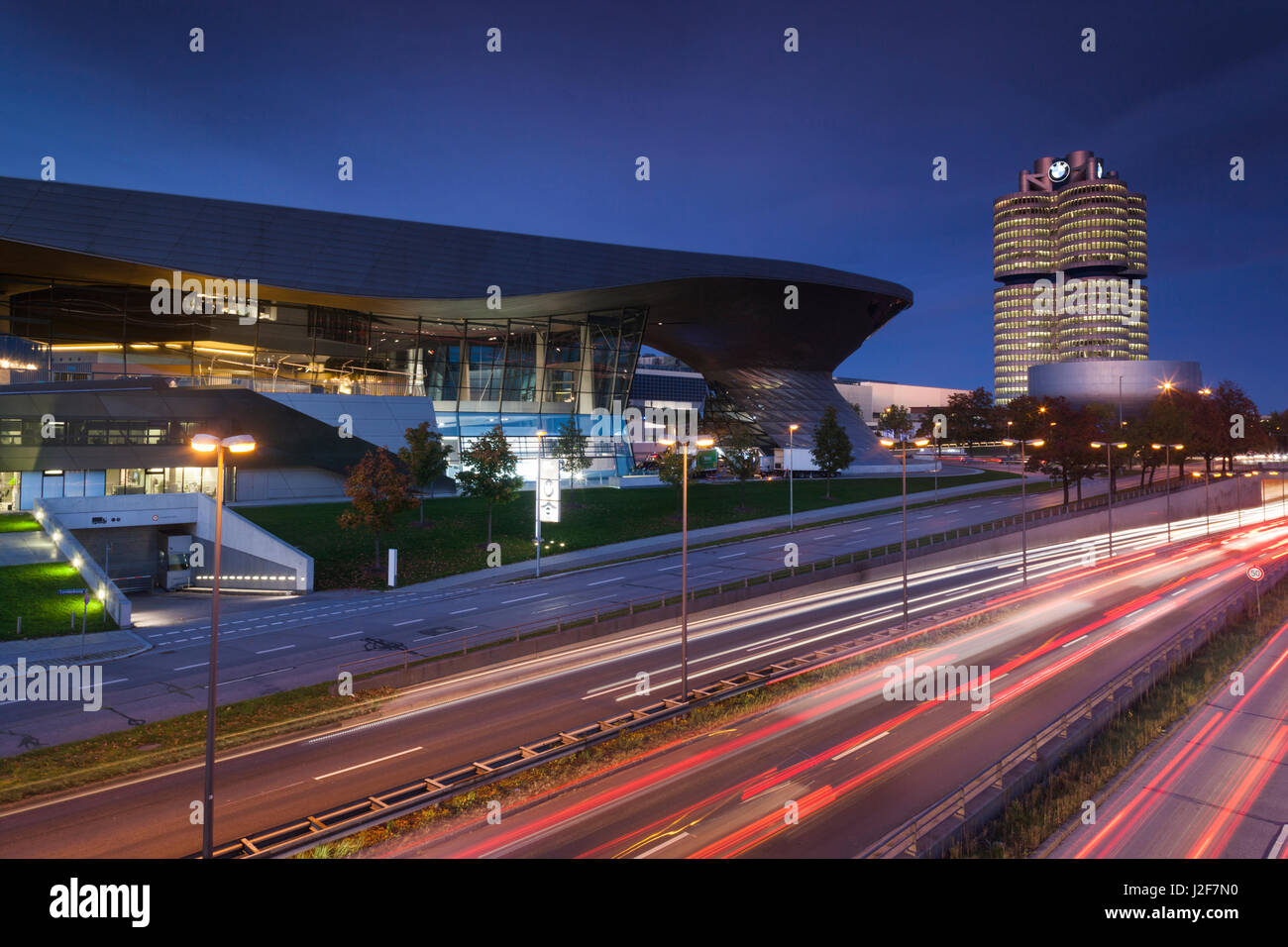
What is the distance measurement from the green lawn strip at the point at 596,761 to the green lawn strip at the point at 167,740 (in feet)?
19.8

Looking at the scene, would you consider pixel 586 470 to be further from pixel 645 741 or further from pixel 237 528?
pixel 645 741

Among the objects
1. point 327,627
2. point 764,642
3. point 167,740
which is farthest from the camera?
point 327,627

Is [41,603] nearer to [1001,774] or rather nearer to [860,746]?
[860,746]

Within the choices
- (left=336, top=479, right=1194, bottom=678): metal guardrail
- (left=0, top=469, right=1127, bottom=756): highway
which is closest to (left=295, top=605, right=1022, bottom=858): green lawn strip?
(left=336, top=479, right=1194, bottom=678): metal guardrail

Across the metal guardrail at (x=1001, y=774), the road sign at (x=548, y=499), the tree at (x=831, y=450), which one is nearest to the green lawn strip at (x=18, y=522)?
the road sign at (x=548, y=499)

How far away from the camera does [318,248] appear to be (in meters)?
55.6

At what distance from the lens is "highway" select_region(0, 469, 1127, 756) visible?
1752cm

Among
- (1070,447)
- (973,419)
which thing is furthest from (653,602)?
(973,419)

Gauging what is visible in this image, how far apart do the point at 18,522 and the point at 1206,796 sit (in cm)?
4704

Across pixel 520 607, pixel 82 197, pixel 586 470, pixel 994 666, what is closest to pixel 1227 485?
pixel 586 470

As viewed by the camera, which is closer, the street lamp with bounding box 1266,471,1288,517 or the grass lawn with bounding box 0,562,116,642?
the grass lawn with bounding box 0,562,116,642

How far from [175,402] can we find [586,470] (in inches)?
1230

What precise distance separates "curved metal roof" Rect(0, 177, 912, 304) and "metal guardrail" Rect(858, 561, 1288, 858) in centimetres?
5137

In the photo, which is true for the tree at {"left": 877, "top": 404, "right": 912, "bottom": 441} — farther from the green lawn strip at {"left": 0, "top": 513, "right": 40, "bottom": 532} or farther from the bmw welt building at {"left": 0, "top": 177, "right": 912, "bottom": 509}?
the green lawn strip at {"left": 0, "top": 513, "right": 40, "bottom": 532}
